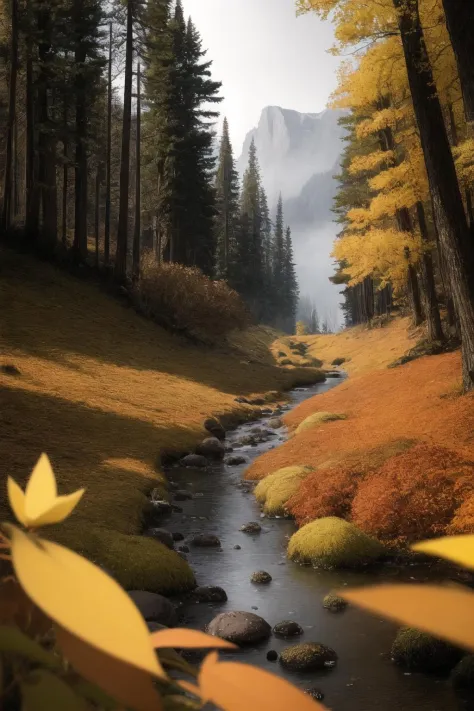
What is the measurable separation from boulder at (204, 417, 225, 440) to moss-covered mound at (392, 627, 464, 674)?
11.1 meters

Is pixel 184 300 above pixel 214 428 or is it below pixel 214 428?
above

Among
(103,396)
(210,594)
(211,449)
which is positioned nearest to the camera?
(210,594)

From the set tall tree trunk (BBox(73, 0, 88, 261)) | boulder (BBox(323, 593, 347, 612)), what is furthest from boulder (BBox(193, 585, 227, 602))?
tall tree trunk (BBox(73, 0, 88, 261))

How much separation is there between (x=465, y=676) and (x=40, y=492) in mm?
5291

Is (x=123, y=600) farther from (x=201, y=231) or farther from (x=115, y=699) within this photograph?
(x=201, y=231)

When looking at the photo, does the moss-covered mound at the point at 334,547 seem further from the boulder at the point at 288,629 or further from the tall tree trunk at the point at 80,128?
the tall tree trunk at the point at 80,128

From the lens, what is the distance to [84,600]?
0.34 metres

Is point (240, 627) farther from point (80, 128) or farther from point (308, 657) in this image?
point (80, 128)

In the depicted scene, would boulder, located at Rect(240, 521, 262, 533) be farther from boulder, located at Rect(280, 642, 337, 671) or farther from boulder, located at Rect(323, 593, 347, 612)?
boulder, located at Rect(280, 642, 337, 671)

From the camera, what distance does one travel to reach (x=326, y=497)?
8.98 metres

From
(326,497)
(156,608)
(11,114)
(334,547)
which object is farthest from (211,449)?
(11,114)

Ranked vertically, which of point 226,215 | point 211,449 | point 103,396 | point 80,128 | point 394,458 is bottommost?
point 394,458

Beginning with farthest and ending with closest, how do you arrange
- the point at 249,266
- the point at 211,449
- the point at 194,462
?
the point at 249,266
the point at 211,449
the point at 194,462

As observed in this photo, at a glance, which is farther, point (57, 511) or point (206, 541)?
point (206, 541)
